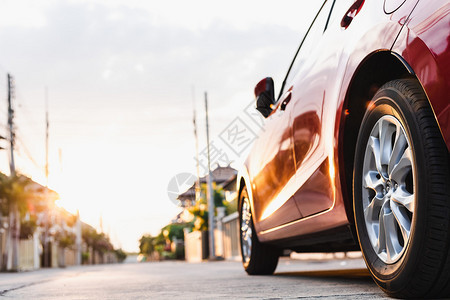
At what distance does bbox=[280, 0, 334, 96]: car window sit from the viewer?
3.43 metres

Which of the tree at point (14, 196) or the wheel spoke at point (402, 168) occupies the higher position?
the tree at point (14, 196)

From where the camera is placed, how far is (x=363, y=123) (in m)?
2.55

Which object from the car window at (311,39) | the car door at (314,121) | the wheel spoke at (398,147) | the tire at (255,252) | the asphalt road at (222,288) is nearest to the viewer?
the wheel spoke at (398,147)

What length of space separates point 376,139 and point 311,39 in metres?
1.41

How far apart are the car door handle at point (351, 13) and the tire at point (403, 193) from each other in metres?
0.48

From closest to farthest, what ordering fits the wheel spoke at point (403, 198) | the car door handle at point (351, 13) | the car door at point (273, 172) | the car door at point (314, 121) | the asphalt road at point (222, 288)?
the wheel spoke at point (403, 198), the car door handle at point (351, 13), the car door at point (314, 121), the asphalt road at point (222, 288), the car door at point (273, 172)

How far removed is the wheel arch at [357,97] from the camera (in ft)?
8.02

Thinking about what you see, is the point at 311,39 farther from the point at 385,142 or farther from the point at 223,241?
the point at 223,241

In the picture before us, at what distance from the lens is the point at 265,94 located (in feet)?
14.7

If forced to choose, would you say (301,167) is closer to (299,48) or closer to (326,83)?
(326,83)

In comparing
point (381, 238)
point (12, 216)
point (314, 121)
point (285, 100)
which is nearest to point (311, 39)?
point (285, 100)

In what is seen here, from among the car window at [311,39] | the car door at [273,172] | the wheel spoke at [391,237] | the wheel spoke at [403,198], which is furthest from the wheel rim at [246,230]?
the wheel spoke at [403,198]

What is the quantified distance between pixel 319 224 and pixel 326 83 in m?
0.79

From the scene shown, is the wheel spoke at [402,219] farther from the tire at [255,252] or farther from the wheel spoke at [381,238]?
the tire at [255,252]
